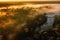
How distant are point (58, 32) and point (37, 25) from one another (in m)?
0.22

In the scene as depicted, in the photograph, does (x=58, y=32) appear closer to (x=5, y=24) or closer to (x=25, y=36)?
(x=25, y=36)

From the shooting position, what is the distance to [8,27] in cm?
146

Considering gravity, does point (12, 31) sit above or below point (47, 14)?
below

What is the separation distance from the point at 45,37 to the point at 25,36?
0.20 m

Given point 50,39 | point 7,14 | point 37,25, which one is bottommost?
point 50,39

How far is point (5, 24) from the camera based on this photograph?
4.81 feet

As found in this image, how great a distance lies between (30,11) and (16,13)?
0.14 meters

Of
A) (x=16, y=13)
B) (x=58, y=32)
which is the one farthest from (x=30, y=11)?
(x=58, y=32)

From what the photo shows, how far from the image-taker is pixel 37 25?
147cm

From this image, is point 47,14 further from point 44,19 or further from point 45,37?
point 45,37

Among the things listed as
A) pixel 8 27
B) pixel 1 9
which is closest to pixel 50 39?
pixel 8 27

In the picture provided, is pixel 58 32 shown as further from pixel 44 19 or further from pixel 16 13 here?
pixel 16 13

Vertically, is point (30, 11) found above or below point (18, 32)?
above

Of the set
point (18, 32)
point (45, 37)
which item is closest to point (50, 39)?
point (45, 37)
